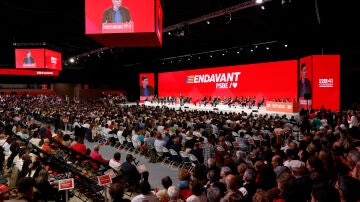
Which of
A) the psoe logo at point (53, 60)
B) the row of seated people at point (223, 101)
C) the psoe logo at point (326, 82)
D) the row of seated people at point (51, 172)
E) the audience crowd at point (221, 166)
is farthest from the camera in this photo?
the row of seated people at point (223, 101)

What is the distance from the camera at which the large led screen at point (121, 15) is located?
679 centimetres

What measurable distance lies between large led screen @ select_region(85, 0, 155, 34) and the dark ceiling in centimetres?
632

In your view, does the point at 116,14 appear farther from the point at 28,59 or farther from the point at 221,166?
the point at 28,59

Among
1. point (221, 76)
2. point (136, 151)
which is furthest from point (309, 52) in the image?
point (136, 151)

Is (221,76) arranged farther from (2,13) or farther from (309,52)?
(2,13)

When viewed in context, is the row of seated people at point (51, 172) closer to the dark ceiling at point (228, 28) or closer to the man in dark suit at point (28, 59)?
the dark ceiling at point (228, 28)

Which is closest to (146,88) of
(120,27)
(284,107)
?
(284,107)

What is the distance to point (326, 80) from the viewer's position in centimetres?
1786

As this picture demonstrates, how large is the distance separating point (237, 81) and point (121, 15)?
21.0 metres

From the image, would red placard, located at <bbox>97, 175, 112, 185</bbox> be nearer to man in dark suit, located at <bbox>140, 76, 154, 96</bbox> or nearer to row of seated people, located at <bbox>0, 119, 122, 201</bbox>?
row of seated people, located at <bbox>0, 119, 122, 201</bbox>

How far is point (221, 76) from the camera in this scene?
28359 millimetres

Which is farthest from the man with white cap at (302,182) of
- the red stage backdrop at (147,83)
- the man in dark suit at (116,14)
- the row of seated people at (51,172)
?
the red stage backdrop at (147,83)

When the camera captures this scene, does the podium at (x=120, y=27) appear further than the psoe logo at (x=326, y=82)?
No

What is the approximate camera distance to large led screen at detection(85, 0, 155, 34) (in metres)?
6.79
